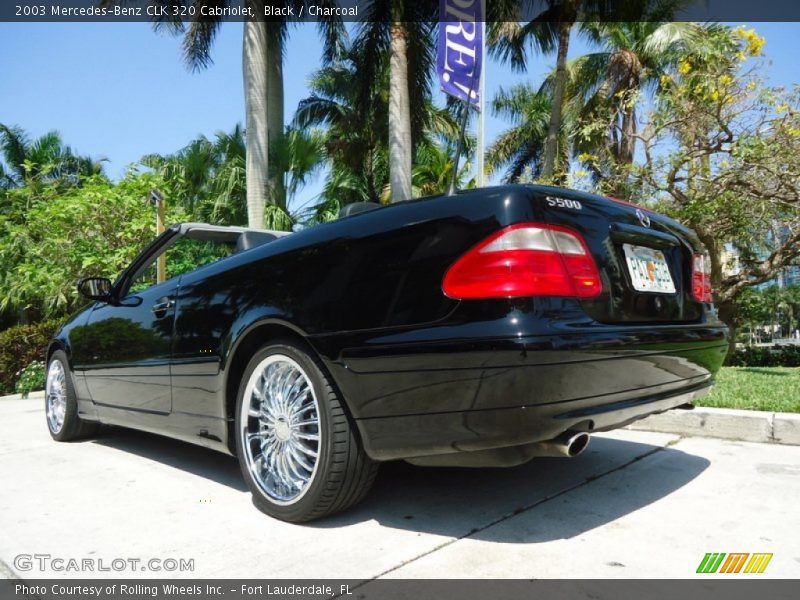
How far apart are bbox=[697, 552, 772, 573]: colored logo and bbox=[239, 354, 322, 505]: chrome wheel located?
138 centimetres

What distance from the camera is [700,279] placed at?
2.79 metres

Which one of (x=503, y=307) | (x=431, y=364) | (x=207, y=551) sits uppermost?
(x=503, y=307)

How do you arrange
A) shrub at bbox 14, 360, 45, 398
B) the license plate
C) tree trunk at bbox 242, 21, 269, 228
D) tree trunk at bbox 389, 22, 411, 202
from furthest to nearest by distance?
tree trunk at bbox 389, 22, 411, 202
tree trunk at bbox 242, 21, 269, 228
shrub at bbox 14, 360, 45, 398
the license plate

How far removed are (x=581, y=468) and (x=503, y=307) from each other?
1592 mm

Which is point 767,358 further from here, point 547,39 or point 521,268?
point 521,268

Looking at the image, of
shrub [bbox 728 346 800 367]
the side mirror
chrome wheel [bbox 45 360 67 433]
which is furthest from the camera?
shrub [bbox 728 346 800 367]

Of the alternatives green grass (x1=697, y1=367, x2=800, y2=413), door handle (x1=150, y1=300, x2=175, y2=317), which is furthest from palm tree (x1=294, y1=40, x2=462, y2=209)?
door handle (x1=150, y1=300, x2=175, y2=317)

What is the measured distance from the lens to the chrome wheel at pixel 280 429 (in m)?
2.47

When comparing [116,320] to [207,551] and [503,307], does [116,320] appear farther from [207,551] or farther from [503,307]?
[503,307]

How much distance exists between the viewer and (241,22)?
13219 mm

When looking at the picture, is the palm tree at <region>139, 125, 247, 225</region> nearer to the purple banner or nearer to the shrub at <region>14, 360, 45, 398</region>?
the shrub at <region>14, 360, 45, 398</region>

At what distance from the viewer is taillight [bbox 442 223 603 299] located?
6.38 ft

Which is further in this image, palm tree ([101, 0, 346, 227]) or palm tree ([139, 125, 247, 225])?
palm tree ([139, 125, 247, 225])
